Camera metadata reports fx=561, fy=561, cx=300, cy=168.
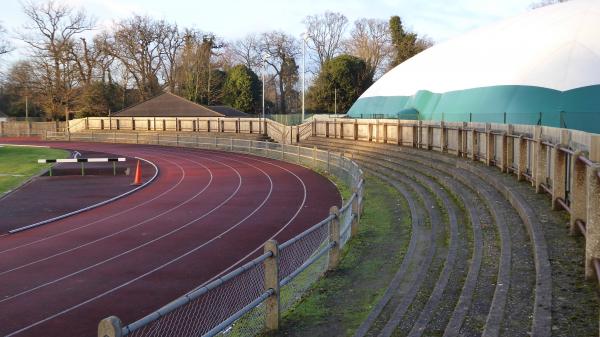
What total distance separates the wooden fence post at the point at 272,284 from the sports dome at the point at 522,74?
2247 cm

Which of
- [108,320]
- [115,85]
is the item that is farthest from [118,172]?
[115,85]

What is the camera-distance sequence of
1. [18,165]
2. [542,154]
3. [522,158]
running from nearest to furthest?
[542,154], [522,158], [18,165]

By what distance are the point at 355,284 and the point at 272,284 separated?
2.40 meters

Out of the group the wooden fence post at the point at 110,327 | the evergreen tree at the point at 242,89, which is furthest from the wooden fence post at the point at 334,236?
the evergreen tree at the point at 242,89

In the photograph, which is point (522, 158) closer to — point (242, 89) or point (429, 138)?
point (429, 138)

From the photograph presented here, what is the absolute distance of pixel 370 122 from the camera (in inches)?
1468

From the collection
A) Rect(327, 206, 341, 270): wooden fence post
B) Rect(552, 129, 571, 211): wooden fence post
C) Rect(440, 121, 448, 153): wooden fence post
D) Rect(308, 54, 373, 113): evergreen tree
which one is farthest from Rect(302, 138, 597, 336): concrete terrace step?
Rect(308, 54, 373, 113): evergreen tree

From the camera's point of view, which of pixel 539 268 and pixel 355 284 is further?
pixel 355 284

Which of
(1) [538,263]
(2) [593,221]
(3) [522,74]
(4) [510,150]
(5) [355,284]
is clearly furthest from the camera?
(3) [522,74]

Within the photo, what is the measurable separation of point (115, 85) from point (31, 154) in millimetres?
47936

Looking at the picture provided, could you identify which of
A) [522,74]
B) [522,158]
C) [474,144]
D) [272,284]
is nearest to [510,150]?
[522,158]

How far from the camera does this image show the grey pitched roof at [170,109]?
65.3 metres

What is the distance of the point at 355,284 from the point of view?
945 centimetres

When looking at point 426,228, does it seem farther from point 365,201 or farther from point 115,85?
point 115,85
